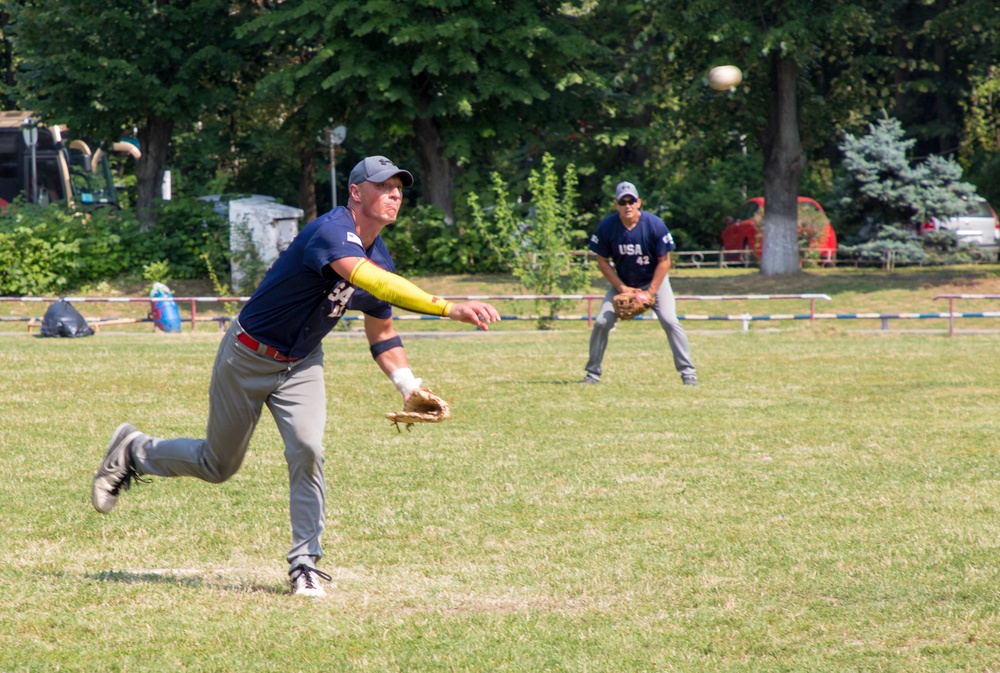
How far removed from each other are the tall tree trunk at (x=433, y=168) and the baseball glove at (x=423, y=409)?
26.1 m

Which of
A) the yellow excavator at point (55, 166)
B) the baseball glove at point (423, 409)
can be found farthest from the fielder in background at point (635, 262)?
the yellow excavator at point (55, 166)

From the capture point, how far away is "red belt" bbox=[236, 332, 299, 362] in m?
5.95

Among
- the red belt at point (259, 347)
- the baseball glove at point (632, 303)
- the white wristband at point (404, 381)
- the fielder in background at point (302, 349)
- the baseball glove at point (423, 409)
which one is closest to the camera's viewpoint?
the fielder in background at point (302, 349)

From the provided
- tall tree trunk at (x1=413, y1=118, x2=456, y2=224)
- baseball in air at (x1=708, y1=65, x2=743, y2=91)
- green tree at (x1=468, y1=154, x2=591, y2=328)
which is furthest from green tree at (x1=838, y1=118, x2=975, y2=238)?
green tree at (x1=468, y1=154, x2=591, y2=328)

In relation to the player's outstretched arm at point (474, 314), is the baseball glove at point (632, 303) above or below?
below

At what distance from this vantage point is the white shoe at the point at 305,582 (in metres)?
5.84

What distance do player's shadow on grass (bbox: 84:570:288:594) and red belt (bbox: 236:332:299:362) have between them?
3.71 ft

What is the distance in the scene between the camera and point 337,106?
3125 centimetres

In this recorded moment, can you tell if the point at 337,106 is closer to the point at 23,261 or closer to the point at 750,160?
the point at 23,261

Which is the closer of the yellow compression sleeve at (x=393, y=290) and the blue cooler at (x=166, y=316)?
the yellow compression sleeve at (x=393, y=290)

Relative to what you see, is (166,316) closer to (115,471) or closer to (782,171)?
(782,171)

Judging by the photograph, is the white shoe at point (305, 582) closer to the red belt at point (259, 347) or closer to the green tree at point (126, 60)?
the red belt at point (259, 347)

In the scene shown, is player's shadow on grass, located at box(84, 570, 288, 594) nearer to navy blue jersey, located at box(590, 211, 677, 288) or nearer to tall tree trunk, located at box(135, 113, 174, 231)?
navy blue jersey, located at box(590, 211, 677, 288)

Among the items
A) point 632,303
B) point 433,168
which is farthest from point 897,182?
point 632,303
